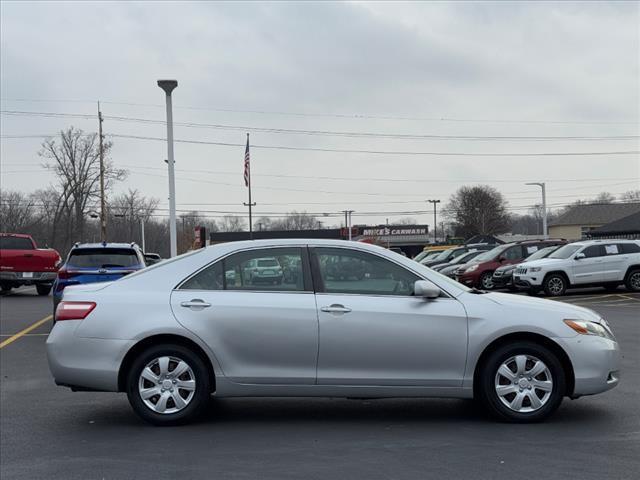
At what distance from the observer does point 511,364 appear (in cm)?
615

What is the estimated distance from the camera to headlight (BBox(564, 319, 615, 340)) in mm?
6224

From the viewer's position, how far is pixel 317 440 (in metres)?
5.80

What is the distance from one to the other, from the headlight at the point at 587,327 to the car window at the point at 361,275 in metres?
1.38

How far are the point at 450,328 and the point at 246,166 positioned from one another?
26386mm

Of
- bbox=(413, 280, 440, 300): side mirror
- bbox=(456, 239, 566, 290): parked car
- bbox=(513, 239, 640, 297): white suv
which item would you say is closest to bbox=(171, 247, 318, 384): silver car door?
bbox=(413, 280, 440, 300): side mirror

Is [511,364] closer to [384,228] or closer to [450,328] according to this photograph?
[450,328]

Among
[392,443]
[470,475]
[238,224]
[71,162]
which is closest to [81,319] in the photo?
[392,443]

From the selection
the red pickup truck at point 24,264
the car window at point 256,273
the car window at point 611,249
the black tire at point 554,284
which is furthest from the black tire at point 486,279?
the car window at point 256,273

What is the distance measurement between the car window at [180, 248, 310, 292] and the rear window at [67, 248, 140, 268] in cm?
707

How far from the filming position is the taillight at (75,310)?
6.25 meters

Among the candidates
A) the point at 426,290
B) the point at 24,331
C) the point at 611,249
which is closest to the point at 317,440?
the point at 426,290

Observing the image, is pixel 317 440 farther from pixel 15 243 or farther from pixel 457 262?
pixel 457 262

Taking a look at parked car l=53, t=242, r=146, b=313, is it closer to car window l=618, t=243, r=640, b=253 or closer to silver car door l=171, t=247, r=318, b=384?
silver car door l=171, t=247, r=318, b=384

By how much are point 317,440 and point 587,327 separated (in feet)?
8.25
